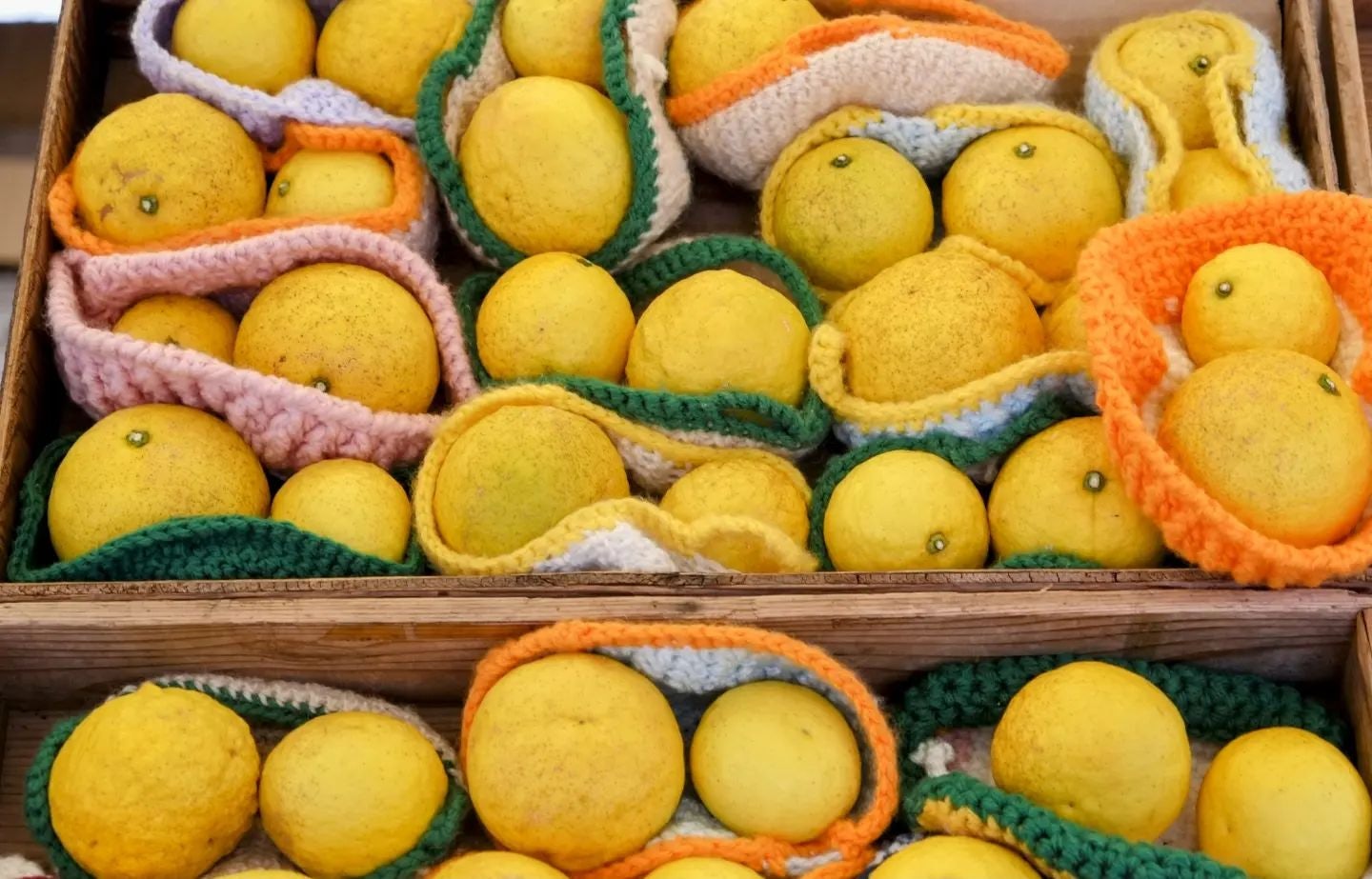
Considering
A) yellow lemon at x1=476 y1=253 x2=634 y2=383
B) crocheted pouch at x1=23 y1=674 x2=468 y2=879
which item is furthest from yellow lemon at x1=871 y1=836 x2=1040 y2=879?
yellow lemon at x1=476 y1=253 x2=634 y2=383

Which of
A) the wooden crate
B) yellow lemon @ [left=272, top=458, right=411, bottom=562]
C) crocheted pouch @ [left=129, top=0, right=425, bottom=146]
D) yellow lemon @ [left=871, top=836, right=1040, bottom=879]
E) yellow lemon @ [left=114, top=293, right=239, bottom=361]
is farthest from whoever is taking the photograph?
crocheted pouch @ [left=129, top=0, right=425, bottom=146]

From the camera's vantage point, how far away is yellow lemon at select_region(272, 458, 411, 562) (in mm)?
1274

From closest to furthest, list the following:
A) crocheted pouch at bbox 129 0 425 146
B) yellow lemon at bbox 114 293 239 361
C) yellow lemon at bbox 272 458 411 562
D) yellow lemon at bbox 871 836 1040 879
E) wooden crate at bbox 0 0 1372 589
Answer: yellow lemon at bbox 871 836 1040 879 < wooden crate at bbox 0 0 1372 589 < yellow lemon at bbox 272 458 411 562 < yellow lemon at bbox 114 293 239 361 < crocheted pouch at bbox 129 0 425 146

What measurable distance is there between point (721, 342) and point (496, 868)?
56cm

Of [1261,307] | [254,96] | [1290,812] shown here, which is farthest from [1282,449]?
[254,96]

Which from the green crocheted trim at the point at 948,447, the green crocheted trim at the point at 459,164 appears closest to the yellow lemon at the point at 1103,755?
the green crocheted trim at the point at 948,447

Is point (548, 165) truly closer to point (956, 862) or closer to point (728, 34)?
point (728, 34)

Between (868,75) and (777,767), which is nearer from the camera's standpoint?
(777,767)

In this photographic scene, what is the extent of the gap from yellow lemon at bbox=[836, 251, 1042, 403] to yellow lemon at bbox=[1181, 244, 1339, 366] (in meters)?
0.17

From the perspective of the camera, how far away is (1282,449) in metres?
1.10

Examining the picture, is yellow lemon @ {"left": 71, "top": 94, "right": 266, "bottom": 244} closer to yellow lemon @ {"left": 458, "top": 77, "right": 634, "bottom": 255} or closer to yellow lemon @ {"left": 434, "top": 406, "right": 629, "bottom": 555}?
yellow lemon @ {"left": 458, "top": 77, "right": 634, "bottom": 255}

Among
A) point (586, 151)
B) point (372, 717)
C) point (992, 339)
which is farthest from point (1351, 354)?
point (372, 717)

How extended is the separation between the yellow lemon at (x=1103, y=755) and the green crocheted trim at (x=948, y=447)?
263 mm

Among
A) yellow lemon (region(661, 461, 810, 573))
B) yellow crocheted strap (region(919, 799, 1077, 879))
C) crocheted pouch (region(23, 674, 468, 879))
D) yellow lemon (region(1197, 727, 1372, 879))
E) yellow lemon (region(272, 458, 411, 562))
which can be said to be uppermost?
yellow lemon (region(661, 461, 810, 573))
